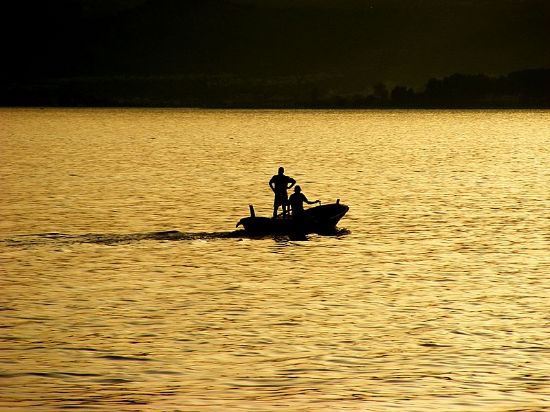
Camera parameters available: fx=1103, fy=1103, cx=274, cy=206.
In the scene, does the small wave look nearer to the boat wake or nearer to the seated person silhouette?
the seated person silhouette

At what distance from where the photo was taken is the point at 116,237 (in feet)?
145

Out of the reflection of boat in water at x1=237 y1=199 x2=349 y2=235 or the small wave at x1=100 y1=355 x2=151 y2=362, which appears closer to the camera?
the small wave at x1=100 y1=355 x2=151 y2=362

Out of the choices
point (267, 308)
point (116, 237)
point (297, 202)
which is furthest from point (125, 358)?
point (116, 237)

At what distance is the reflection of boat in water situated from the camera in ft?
139

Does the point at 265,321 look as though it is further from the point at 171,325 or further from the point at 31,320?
the point at 31,320

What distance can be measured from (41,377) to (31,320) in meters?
5.80

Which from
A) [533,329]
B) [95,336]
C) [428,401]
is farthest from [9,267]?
[428,401]

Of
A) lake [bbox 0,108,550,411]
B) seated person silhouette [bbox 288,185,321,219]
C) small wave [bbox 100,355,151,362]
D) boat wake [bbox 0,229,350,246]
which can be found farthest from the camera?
boat wake [bbox 0,229,350,246]

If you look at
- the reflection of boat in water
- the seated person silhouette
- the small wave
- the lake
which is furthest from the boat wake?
the small wave

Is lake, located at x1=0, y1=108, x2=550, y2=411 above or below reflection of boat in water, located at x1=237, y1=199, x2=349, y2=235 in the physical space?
below

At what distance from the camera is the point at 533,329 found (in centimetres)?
2597

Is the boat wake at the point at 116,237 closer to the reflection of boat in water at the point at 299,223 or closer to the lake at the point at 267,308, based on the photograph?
the lake at the point at 267,308

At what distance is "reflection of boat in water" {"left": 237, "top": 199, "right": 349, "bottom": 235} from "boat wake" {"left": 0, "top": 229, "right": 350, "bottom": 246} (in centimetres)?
82

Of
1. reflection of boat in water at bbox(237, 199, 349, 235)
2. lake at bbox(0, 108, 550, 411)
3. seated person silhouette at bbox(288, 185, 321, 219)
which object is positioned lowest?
lake at bbox(0, 108, 550, 411)
